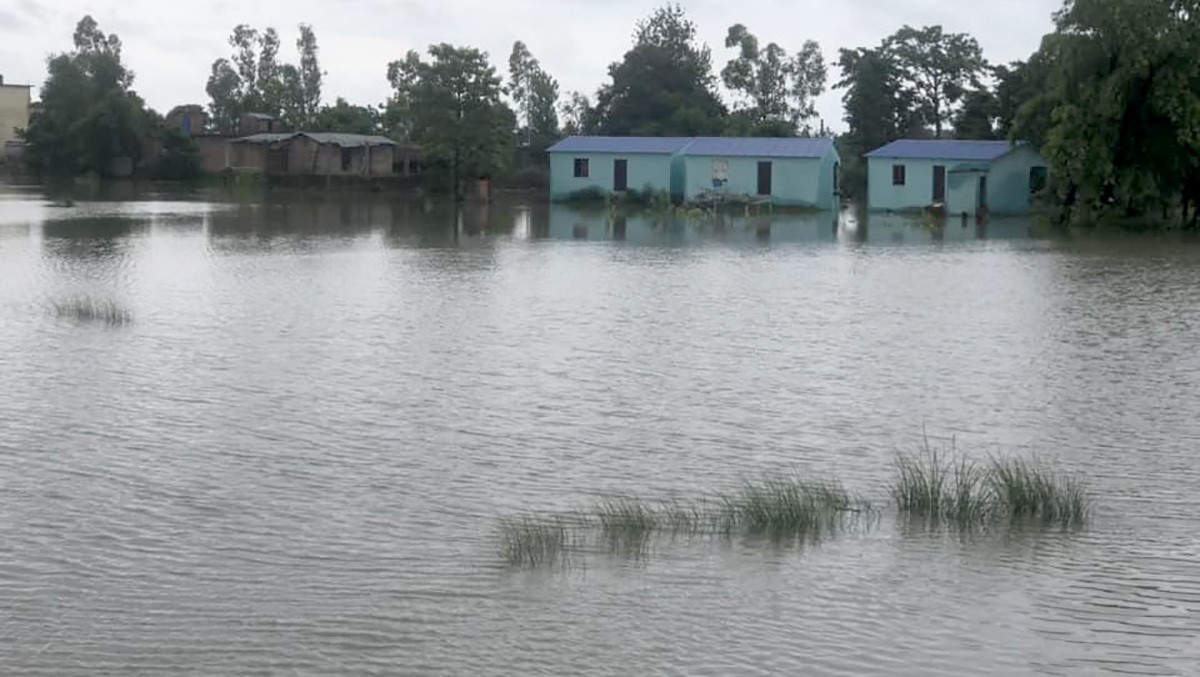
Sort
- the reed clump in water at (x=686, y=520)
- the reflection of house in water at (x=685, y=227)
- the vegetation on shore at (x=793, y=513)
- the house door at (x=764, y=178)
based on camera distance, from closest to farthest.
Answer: the reed clump in water at (x=686, y=520) < the vegetation on shore at (x=793, y=513) < the reflection of house in water at (x=685, y=227) < the house door at (x=764, y=178)

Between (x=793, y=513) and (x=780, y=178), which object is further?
(x=780, y=178)

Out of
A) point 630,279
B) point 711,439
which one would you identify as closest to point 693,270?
point 630,279

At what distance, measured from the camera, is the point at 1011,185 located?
53.9 m

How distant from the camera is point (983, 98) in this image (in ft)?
207

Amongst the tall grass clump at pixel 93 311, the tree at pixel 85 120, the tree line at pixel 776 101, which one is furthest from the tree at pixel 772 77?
the tall grass clump at pixel 93 311

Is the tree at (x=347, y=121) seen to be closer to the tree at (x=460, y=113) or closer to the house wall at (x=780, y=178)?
the tree at (x=460, y=113)

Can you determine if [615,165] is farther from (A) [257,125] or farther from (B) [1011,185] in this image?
(A) [257,125]

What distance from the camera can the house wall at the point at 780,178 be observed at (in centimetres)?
5831

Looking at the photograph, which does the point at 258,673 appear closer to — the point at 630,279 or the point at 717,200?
the point at 630,279

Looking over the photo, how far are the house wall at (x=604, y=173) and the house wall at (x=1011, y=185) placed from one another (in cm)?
1305

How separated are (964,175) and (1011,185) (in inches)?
71.4

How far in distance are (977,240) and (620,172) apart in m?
23.9

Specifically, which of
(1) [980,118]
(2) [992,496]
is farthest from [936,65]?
(2) [992,496]

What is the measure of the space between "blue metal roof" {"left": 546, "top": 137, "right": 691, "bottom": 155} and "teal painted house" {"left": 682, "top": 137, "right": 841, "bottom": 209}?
1306mm
